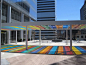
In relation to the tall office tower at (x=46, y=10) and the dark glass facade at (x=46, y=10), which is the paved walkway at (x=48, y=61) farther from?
the dark glass facade at (x=46, y=10)

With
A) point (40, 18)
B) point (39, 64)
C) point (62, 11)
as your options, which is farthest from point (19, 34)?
point (62, 11)

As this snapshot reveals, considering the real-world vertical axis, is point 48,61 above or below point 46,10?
below

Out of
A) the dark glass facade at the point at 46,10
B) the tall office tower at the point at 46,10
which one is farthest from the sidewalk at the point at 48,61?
the dark glass facade at the point at 46,10

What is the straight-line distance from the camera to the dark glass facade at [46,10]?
91500mm

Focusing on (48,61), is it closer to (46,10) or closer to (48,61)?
(48,61)

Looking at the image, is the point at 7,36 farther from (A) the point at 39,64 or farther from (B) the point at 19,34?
(A) the point at 39,64

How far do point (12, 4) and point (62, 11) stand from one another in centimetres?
10276

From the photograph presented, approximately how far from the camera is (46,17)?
92562mm

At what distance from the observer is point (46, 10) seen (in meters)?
92.3

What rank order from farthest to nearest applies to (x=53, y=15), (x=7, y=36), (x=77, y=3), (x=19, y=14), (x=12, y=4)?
(x=77, y=3) < (x=53, y=15) < (x=19, y=14) < (x=12, y=4) < (x=7, y=36)

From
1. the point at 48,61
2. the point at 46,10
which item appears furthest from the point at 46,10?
the point at 48,61

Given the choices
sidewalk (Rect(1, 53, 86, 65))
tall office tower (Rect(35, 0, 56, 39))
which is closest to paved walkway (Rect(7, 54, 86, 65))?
sidewalk (Rect(1, 53, 86, 65))

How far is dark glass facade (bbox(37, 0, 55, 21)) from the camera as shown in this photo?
91.5m

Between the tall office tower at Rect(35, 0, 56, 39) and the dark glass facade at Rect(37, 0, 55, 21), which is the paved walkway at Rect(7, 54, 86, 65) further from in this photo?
the dark glass facade at Rect(37, 0, 55, 21)
